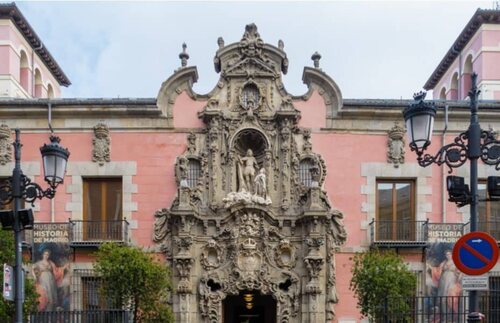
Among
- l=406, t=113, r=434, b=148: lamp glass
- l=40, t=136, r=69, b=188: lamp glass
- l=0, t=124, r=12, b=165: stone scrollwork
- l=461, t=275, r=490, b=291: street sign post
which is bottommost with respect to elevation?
l=461, t=275, r=490, b=291: street sign post

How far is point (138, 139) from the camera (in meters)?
21.7

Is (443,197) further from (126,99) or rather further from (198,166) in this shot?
Result: (126,99)

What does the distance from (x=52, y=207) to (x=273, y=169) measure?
6.10m

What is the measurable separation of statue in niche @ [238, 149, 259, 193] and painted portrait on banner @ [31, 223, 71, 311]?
193 inches

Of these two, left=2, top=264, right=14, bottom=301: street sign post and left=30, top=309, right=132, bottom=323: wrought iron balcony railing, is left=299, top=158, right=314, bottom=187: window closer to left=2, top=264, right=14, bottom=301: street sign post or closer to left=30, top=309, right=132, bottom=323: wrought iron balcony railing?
left=30, top=309, right=132, bottom=323: wrought iron balcony railing

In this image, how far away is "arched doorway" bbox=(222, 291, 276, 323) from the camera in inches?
872

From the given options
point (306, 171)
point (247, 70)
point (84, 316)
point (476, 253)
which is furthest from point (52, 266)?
point (476, 253)

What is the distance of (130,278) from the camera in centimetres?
1794

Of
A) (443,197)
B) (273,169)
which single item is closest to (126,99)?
(273,169)

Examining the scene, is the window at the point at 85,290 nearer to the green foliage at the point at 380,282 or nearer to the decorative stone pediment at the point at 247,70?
the decorative stone pediment at the point at 247,70

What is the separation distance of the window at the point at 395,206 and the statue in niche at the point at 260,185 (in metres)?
3.25

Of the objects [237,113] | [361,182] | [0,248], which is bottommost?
[0,248]

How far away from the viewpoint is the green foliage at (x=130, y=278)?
1797cm

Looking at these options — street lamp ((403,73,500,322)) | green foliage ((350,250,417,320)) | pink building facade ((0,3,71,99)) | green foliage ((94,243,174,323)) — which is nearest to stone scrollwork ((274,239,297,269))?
green foliage ((350,250,417,320))
